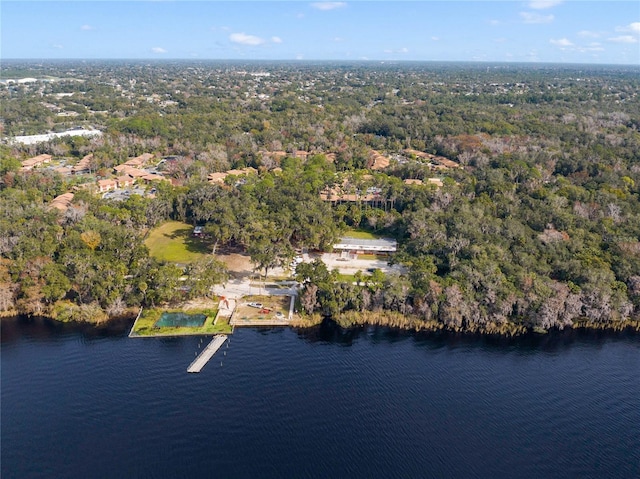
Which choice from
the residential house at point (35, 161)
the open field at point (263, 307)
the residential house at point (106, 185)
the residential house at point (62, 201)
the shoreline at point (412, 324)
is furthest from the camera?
the residential house at point (35, 161)

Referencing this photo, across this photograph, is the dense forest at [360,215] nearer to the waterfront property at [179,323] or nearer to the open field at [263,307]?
the waterfront property at [179,323]

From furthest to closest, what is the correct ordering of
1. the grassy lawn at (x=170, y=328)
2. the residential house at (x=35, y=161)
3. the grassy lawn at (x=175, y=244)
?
the residential house at (x=35, y=161), the grassy lawn at (x=175, y=244), the grassy lawn at (x=170, y=328)

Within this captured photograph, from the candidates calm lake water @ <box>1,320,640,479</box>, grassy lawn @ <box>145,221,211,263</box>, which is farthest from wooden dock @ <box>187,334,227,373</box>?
grassy lawn @ <box>145,221,211,263</box>

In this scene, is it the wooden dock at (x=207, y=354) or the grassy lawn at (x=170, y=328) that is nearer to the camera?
the wooden dock at (x=207, y=354)

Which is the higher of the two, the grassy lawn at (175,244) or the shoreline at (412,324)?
the grassy lawn at (175,244)

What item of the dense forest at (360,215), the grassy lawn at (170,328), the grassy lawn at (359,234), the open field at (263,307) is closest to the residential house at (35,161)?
the dense forest at (360,215)

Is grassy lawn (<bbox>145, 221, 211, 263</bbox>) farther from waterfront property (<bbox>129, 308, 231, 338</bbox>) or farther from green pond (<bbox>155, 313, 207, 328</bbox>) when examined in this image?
green pond (<bbox>155, 313, 207, 328</bbox>)

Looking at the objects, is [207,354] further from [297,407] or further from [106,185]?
[106,185]
